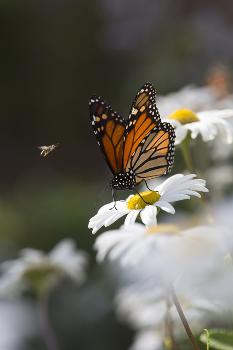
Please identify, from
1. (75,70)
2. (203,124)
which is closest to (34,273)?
(203,124)

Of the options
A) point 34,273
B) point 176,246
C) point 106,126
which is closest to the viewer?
point 176,246

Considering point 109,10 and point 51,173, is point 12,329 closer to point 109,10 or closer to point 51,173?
point 51,173

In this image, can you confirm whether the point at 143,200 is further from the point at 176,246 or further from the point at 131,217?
the point at 176,246

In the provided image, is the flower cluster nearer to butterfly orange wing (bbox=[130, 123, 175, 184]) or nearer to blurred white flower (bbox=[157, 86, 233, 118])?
butterfly orange wing (bbox=[130, 123, 175, 184])

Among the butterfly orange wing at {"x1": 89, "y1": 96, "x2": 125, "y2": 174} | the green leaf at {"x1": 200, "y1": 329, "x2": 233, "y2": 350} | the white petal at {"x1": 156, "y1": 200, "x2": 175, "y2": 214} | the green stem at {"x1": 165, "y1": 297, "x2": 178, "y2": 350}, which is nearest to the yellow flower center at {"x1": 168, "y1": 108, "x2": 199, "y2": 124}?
the butterfly orange wing at {"x1": 89, "y1": 96, "x2": 125, "y2": 174}

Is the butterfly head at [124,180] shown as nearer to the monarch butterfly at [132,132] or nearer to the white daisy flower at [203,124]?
the monarch butterfly at [132,132]

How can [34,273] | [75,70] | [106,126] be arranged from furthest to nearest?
[75,70], [34,273], [106,126]

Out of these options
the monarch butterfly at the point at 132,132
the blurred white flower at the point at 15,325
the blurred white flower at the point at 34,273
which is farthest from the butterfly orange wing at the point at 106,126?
the blurred white flower at the point at 15,325
